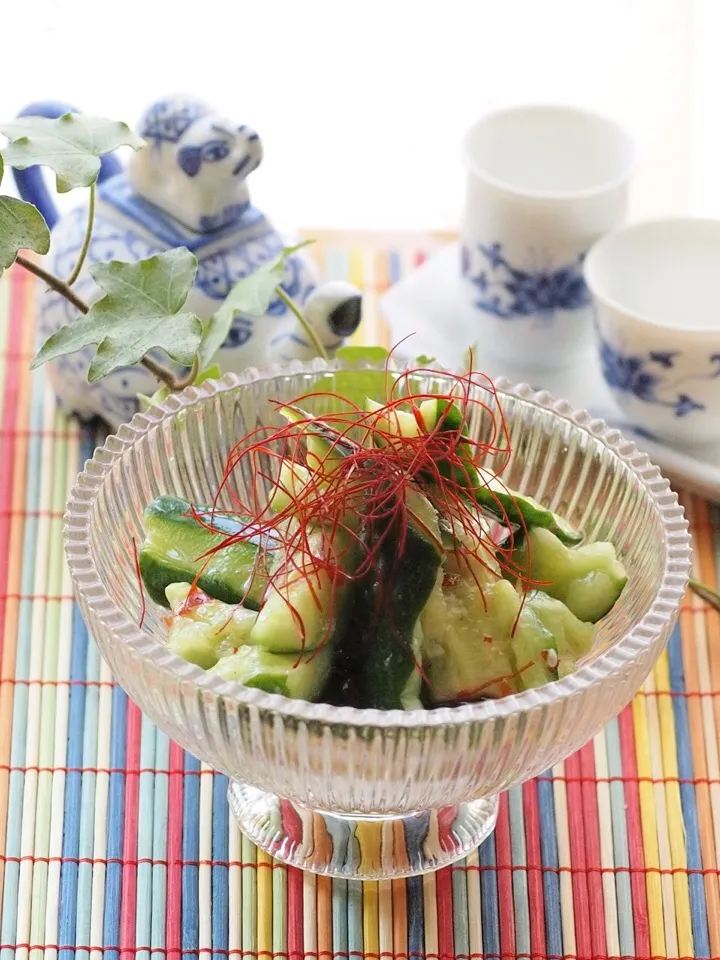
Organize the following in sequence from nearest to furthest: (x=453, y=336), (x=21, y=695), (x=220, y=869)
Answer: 1. (x=220, y=869)
2. (x=21, y=695)
3. (x=453, y=336)

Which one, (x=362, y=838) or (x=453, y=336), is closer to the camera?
(x=362, y=838)

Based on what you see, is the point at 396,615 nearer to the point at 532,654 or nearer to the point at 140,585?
the point at 532,654

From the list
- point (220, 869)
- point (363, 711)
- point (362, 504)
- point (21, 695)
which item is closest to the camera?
point (363, 711)

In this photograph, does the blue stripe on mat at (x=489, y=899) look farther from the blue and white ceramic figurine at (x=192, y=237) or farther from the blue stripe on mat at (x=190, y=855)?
the blue and white ceramic figurine at (x=192, y=237)

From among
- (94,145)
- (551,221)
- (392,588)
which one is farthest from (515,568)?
(551,221)

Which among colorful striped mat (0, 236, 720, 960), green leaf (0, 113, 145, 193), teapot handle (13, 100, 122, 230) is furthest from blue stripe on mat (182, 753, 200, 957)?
teapot handle (13, 100, 122, 230)


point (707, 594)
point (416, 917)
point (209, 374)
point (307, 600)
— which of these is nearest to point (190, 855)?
point (416, 917)
